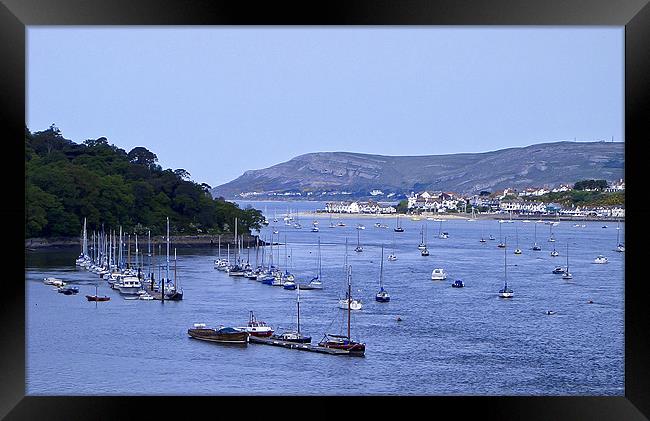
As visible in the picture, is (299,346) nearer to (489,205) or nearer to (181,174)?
(181,174)

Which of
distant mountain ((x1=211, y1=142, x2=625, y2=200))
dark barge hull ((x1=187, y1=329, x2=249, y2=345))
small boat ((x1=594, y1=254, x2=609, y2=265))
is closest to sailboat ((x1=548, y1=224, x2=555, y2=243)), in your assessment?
distant mountain ((x1=211, y1=142, x2=625, y2=200))

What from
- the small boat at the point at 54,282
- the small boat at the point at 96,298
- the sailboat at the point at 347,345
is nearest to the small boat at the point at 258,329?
the sailboat at the point at 347,345

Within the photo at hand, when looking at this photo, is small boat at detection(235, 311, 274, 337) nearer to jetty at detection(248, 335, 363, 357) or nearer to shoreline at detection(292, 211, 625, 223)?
jetty at detection(248, 335, 363, 357)

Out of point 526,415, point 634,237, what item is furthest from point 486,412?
point 634,237

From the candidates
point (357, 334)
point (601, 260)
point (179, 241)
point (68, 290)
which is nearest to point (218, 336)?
point (357, 334)

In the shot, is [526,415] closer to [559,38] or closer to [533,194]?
[533,194]
